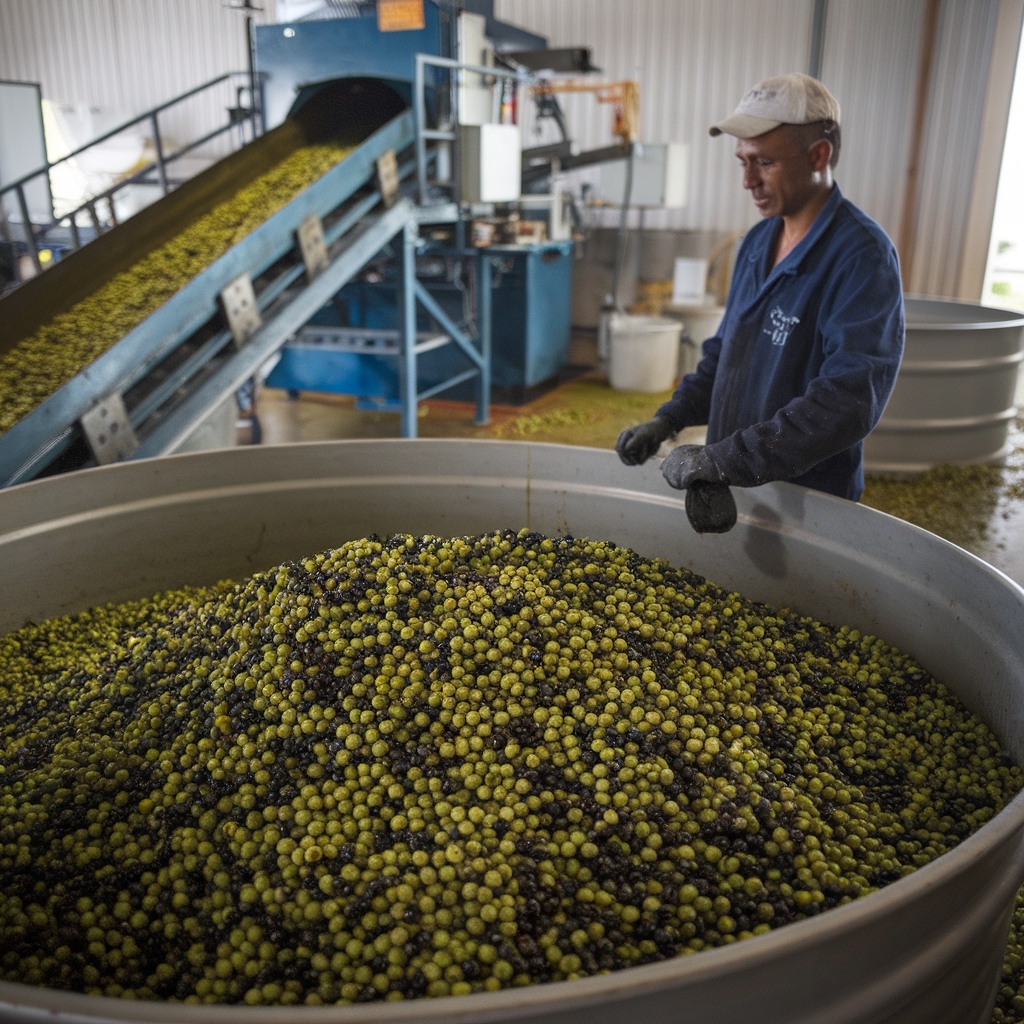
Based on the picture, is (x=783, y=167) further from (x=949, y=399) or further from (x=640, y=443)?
(x=949, y=399)

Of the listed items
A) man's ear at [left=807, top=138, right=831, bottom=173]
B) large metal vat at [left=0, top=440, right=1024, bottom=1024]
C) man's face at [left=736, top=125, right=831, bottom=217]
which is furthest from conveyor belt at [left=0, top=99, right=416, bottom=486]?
man's ear at [left=807, top=138, right=831, bottom=173]

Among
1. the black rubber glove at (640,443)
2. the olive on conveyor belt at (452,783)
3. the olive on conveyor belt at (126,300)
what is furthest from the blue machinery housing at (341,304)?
the black rubber glove at (640,443)

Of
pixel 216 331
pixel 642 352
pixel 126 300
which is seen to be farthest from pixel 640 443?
pixel 642 352

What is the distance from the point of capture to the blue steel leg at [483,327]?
6105 millimetres

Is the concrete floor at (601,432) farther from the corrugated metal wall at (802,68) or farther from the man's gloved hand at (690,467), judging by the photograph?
the man's gloved hand at (690,467)

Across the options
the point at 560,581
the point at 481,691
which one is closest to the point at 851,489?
the point at 560,581

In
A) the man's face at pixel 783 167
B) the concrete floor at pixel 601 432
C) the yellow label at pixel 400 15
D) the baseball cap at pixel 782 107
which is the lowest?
the concrete floor at pixel 601 432

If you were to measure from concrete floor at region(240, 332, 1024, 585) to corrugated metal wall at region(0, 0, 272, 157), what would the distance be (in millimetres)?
4629

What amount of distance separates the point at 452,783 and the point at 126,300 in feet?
9.17

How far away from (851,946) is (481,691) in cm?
78

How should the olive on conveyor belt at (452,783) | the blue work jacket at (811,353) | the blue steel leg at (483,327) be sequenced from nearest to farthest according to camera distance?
1. the olive on conveyor belt at (452,783)
2. the blue work jacket at (811,353)
3. the blue steel leg at (483,327)

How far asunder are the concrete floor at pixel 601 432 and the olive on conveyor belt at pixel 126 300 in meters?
2.16

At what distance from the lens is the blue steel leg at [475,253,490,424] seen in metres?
6.11

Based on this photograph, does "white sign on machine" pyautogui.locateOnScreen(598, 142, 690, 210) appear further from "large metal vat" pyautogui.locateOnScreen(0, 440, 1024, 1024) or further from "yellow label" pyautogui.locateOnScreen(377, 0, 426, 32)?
"large metal vat" pyautogui.locateOnScreen(0, 440, 1024, 1024)
